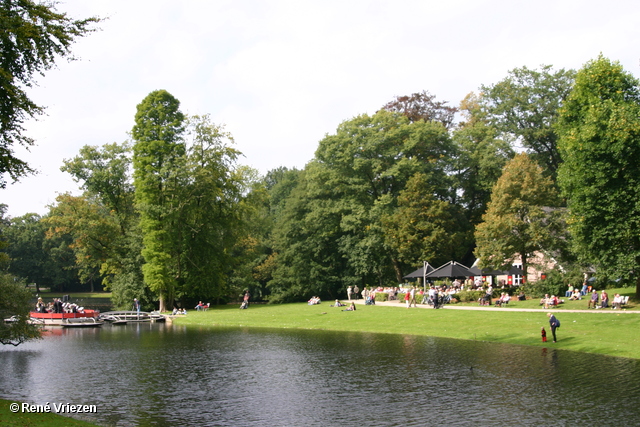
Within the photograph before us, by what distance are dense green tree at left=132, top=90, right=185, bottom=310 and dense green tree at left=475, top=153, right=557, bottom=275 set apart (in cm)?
2728

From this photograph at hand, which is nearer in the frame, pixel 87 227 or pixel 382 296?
pixel 382 296

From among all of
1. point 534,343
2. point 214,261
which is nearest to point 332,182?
point 214,261

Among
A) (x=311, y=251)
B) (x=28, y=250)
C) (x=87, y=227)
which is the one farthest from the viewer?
(x=28, y=250)

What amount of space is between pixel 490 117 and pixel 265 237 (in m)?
33.3

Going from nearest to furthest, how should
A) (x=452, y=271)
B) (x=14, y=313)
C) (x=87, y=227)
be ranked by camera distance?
(x=14, y=313), (x=452, y=271), (x=87, y=227)

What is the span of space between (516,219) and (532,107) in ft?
69.1

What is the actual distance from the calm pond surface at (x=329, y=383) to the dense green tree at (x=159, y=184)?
812 inches

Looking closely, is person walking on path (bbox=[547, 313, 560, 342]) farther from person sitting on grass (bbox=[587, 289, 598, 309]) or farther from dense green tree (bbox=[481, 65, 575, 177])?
dense green tree (bbox=[481, 65, 575, 177])

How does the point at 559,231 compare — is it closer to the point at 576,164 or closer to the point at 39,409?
the point at 576,164

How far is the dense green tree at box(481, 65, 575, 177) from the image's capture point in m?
56.6

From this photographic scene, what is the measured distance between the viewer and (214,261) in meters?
52.8

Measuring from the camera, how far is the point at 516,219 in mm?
41219

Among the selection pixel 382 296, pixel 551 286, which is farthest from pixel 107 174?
pixel 551 286

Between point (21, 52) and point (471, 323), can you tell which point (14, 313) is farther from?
point (471, 323)
